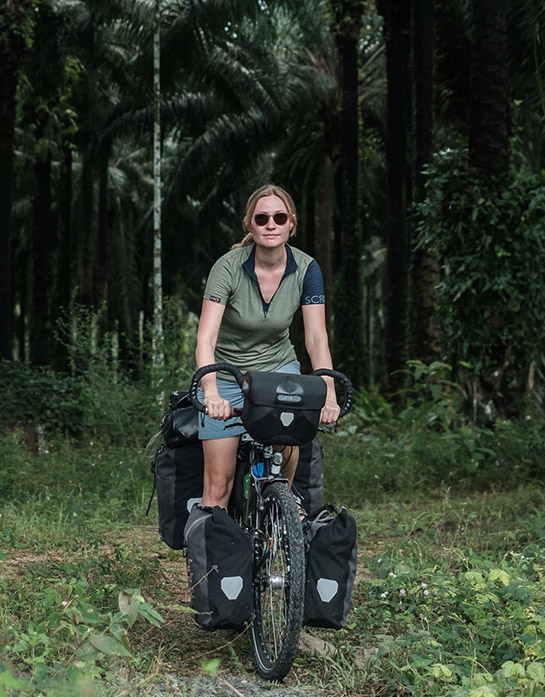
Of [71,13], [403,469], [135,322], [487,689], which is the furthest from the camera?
[135,322]

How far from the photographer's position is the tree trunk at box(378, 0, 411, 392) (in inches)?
664

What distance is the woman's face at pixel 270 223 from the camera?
4.05m

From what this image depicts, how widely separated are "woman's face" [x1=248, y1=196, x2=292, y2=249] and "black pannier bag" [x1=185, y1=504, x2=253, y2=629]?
1222 millimetres

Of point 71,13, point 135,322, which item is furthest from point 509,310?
point 135,322

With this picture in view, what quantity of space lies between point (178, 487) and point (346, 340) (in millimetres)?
17068

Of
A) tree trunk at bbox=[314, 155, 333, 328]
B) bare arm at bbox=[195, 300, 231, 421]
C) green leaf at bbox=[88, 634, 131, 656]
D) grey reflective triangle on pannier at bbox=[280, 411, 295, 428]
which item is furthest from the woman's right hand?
tree trunk at bbox=[314, 155, 333, 328]

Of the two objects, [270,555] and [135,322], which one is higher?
[135,322]

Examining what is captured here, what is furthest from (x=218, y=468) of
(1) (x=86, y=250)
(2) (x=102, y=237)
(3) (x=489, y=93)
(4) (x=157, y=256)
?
(2) (x=102, y=237)

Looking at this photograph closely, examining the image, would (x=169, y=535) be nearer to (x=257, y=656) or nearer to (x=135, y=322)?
(x=257, y=656)

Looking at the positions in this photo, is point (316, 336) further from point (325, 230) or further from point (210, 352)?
point (325, 230)

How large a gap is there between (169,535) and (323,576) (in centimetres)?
93

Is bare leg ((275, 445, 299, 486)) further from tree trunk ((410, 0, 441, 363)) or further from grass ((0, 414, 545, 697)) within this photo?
tree trunk ((410, 0, 441, 363))

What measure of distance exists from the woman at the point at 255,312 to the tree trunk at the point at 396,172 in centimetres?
1274

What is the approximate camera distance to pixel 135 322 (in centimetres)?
3731
